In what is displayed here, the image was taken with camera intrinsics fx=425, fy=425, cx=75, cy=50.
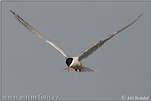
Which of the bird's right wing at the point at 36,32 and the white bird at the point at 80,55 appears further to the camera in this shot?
the bird's right wing at the point at 36,32

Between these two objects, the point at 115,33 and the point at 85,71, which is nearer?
the point at 115,33

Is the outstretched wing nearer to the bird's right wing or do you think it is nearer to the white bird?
the white bird

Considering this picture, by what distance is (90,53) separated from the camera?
327 inches

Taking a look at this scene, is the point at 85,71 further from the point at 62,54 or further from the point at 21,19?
the point at 21,19

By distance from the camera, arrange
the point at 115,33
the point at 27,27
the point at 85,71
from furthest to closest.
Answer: the point at 27,27
the point at 85,71
the point at 115,33

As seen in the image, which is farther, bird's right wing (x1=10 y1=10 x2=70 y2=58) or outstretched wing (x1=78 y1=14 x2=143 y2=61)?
bird's right wing (x1=10 y1=10 x2=70 y2=58)

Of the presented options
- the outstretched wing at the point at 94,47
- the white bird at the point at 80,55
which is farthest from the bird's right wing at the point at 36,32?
the outstretched wing at the point at 94,47

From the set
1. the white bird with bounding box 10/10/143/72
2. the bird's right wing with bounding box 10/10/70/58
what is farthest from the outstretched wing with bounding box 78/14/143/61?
the bird's right wing with bounding box 10/10/70/58

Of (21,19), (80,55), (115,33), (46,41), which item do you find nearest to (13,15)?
(21,19)

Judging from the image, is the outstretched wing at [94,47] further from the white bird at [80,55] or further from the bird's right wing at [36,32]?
the bird's right wing at [36,32]

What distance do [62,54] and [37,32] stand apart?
2.75ft

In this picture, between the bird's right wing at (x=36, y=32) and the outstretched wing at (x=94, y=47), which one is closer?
the outstretched wing at (x=94, y=47)

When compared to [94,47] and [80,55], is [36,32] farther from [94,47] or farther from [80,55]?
[94,47]

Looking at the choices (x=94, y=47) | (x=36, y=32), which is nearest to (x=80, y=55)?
(x=94, y=47)
